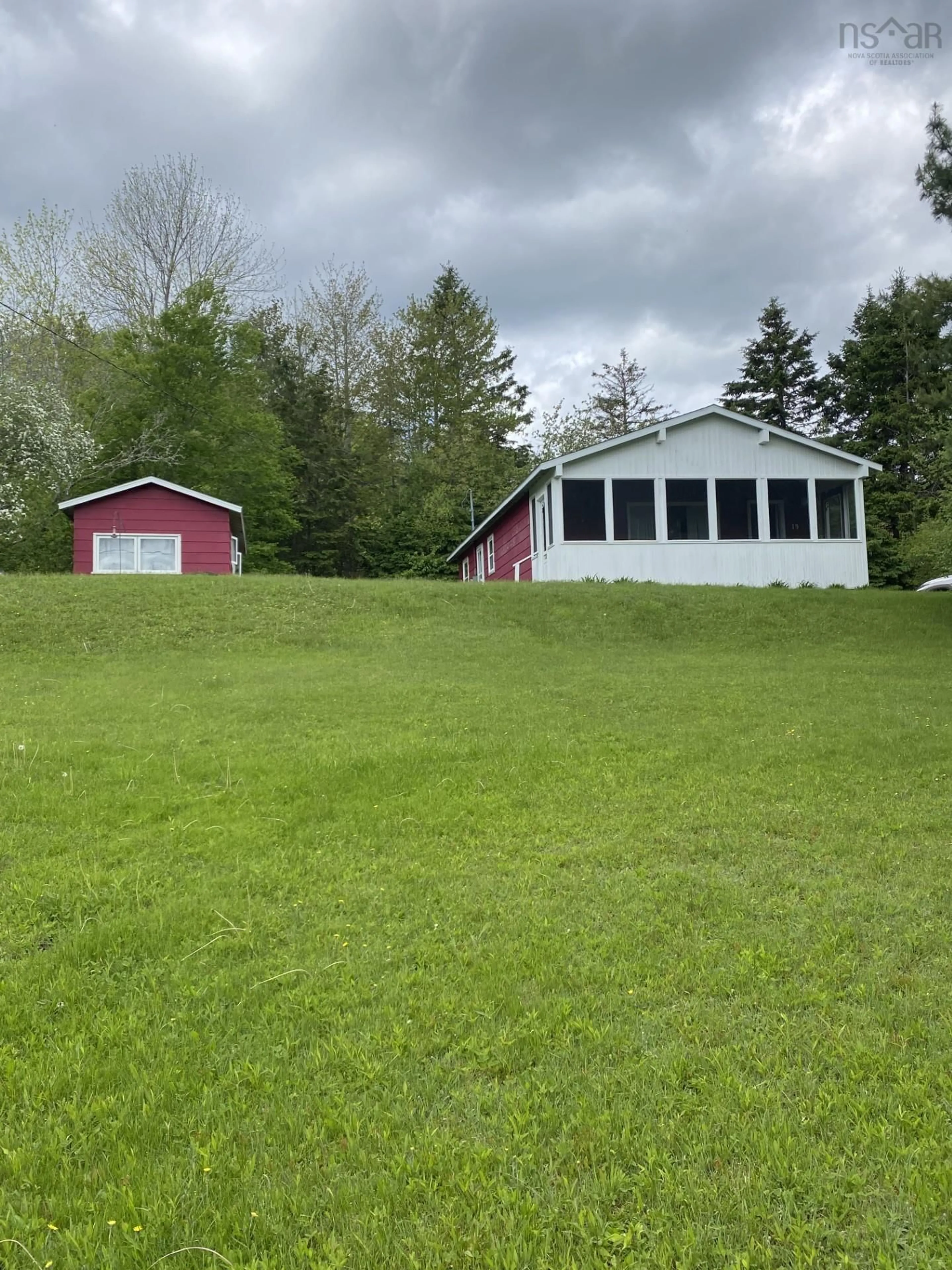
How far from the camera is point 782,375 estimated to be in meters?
38.1

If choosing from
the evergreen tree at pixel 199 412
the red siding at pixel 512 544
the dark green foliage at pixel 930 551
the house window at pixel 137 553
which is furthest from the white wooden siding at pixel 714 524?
the evergreen tree at pixel 199 412

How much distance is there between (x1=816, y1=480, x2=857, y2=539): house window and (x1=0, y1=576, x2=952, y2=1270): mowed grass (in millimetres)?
12116

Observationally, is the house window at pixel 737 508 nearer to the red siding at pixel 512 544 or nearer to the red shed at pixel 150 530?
the red siding at pixel 512 544

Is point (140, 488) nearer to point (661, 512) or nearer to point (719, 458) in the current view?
point (661, 512)

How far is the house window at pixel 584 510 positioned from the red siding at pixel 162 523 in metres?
8.11

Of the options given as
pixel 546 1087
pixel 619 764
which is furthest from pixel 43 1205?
pixel 619 764

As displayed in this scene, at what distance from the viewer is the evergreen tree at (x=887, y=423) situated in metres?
30.5

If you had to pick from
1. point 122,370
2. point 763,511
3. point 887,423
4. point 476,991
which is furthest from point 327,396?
point 476,991

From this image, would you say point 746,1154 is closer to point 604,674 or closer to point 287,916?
point 287,916

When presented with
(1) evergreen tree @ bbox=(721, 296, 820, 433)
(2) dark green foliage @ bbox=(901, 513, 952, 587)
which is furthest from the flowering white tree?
(1) evergreen tree @ bbox=(721, 296, 820, 433)

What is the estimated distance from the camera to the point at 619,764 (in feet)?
20.7

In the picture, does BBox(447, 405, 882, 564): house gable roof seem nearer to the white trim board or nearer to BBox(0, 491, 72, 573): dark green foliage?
the white trim board

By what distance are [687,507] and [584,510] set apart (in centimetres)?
242

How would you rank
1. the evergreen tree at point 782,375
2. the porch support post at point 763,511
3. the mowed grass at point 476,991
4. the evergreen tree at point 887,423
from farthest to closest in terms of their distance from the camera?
the evergreen tree at point 782,375 → the evergreen tree at point 887,423 → the porch support post at point 763,511 → the mowed grass at point 476,991
